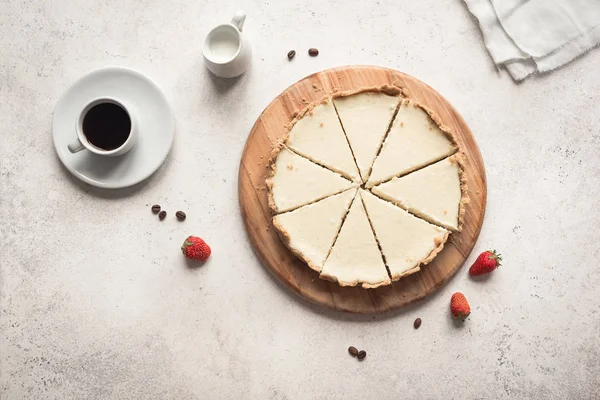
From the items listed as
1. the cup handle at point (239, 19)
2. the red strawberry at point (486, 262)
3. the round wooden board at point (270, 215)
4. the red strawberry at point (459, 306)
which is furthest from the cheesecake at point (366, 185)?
the cup handle at point (239, 19)

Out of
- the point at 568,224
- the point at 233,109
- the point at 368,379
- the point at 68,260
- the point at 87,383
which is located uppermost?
the point at 233,109

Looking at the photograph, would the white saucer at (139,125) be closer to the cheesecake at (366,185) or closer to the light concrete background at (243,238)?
the light concrete background at (243,238)

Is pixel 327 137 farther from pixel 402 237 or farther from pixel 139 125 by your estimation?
pixel 139 125

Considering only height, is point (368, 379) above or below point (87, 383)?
below

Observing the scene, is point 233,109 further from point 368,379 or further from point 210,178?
point 368,379

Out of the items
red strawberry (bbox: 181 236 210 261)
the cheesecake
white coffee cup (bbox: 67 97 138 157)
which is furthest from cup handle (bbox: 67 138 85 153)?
the cheesecake

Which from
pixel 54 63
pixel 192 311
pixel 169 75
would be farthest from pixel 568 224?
pixel 54 63
